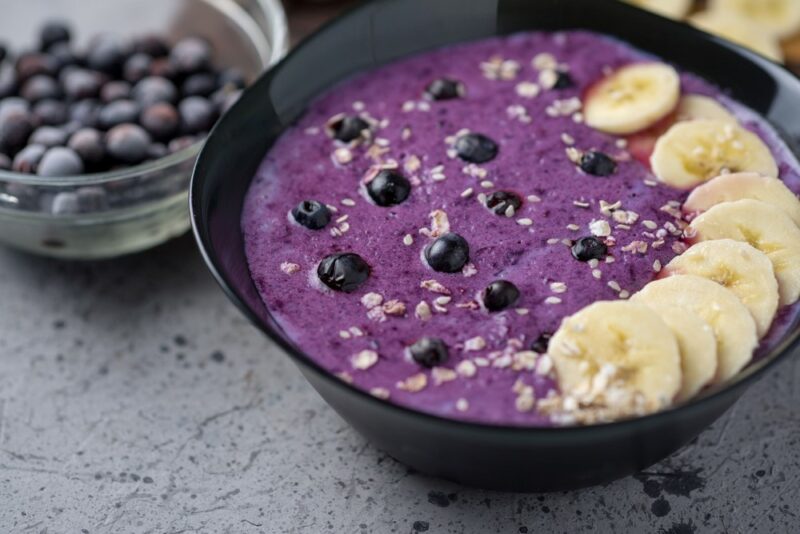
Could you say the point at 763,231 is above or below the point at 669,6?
above

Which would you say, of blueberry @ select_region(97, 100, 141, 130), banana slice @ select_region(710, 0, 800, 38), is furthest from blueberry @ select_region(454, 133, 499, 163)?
banana slice @ select_region(710, 0, 800, 38)

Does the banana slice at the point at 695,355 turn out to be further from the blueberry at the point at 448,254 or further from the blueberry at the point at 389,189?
the blueberry at the point at 389,189

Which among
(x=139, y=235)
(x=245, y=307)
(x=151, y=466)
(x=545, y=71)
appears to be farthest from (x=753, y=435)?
(x=139, y=235)

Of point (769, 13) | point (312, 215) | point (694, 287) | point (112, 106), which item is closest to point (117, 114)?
point (112, 106)

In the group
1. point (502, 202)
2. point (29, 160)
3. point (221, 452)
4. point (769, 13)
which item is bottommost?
point (221, 452)

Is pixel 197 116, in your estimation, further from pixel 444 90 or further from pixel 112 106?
pixel 444 90

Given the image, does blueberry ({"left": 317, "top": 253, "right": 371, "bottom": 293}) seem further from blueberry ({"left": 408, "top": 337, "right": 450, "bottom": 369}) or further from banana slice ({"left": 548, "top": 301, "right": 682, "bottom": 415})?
banana slice ({"left": 548, "top": 301, "right": 682, "bottom": 415})

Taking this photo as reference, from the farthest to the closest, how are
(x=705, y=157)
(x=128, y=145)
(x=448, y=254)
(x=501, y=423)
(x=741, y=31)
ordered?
(x=741, y=31), (x=128, y=145), (x=705, y=157), (x=448, y=254), (x=501, y=423)
